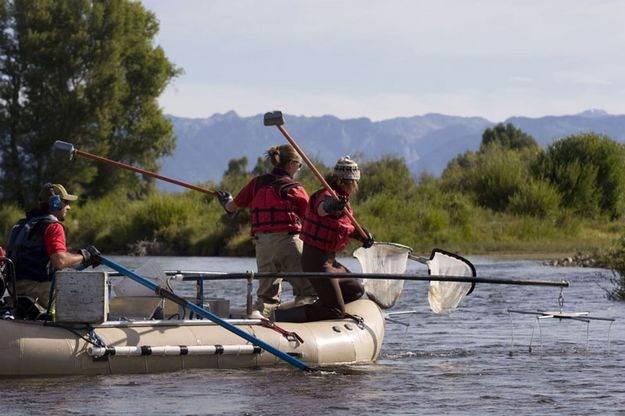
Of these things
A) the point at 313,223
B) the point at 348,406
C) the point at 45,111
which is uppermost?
the point at 45,111

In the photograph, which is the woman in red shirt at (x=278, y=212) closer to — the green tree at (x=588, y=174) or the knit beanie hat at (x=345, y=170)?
the knit beanie hat at (x=345, y=170)

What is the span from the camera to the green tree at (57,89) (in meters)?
45.9

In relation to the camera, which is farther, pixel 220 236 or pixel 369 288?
pixel 220 236

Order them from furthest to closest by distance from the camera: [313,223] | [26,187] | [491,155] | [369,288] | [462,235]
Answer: [26,187], [491,155], [462,235], [369,288], [313,223]

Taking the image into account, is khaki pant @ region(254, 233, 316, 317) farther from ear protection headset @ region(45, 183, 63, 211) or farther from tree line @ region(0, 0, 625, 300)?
tree line @ region(0, 0, 625, 300)

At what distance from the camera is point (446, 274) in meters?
13.3

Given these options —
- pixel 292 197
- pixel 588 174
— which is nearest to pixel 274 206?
pixel 292 197

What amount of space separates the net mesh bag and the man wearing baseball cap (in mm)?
3173

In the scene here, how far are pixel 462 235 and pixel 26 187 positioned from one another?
16550 mm

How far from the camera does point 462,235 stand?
1452 inches

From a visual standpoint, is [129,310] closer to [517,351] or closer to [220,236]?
[517,351]

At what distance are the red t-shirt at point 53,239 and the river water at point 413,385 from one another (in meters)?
1.01

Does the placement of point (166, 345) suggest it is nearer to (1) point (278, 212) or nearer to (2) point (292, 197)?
(1) point (278, 212)

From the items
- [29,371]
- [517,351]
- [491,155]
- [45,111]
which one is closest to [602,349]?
[517,351]
